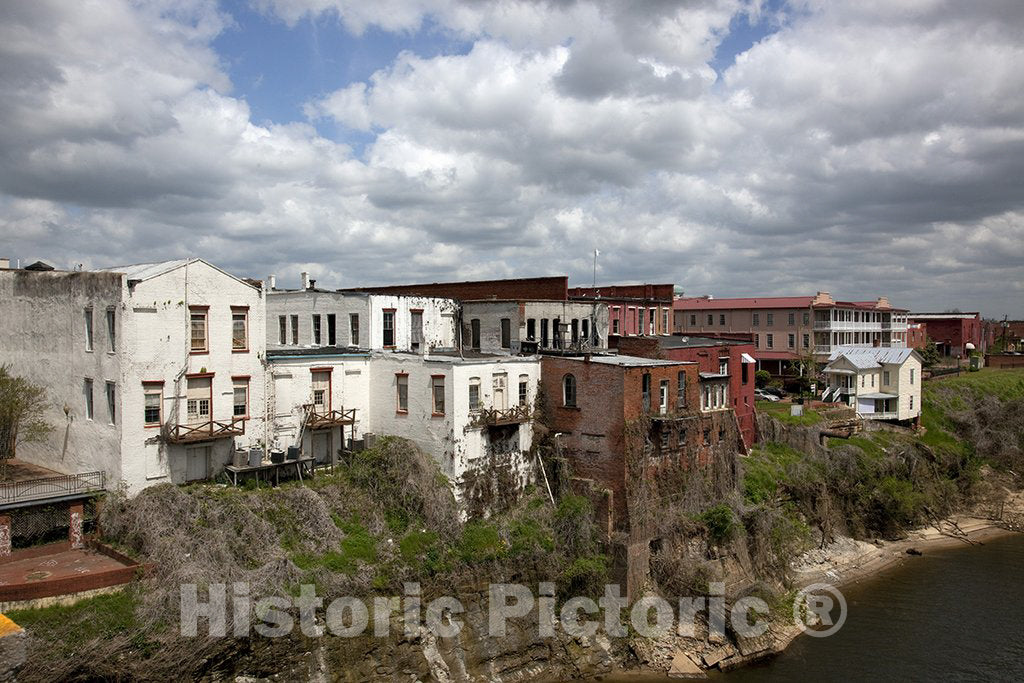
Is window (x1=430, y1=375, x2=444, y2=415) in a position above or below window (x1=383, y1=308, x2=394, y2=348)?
below

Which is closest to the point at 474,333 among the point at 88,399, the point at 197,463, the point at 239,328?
the point at 239,328

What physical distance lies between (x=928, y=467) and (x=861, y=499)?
10037 millimetres

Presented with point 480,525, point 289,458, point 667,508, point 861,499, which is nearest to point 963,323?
point 861,499

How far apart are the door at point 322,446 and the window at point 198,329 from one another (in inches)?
277

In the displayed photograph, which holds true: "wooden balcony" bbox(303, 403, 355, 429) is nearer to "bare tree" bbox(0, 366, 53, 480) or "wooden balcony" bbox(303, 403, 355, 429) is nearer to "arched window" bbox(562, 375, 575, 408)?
"arched window" bbox(562, 375, 575, 408)

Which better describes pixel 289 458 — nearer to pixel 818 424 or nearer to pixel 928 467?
pixel 818 424

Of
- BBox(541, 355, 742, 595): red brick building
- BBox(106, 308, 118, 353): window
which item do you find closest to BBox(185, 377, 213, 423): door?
BBox(106, 308, 118, 353): window

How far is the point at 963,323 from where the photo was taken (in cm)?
10006

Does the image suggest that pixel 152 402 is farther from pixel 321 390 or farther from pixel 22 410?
pixel 321 390

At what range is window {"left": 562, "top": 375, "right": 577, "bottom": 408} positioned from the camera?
124 ft

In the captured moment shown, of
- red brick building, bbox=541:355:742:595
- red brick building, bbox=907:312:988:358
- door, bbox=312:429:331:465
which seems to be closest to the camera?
red brick building, bbox=541:355:742:595

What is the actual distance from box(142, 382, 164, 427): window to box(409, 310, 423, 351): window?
566 inches

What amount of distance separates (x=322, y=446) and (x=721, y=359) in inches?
978

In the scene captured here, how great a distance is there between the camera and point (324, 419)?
36.3 metres
